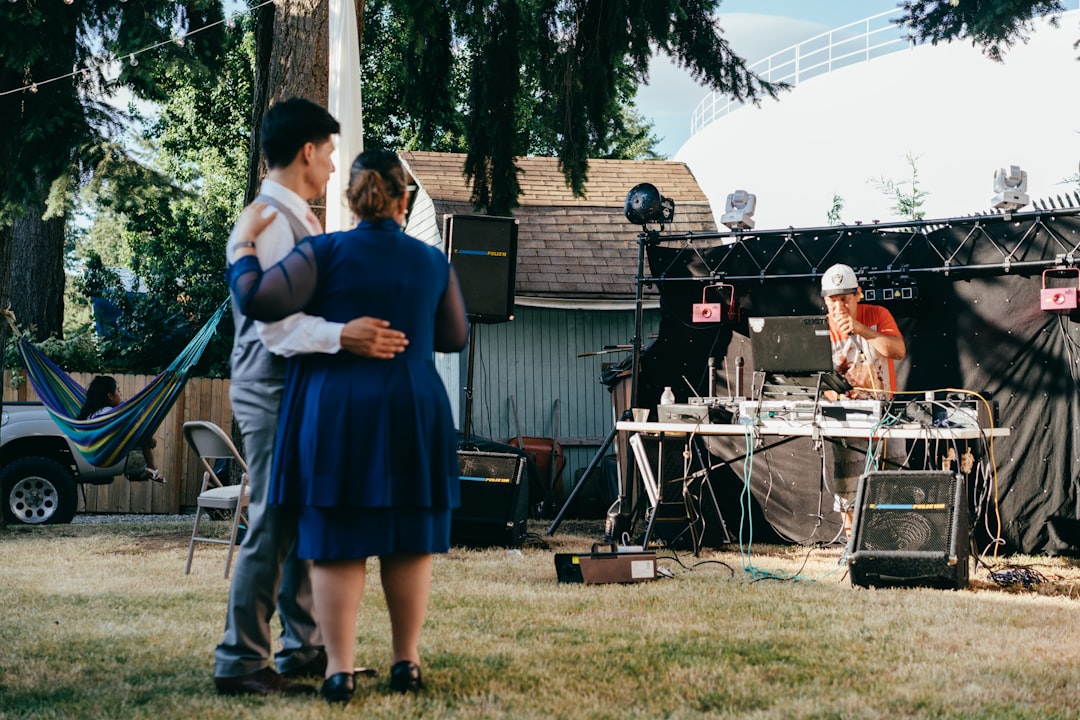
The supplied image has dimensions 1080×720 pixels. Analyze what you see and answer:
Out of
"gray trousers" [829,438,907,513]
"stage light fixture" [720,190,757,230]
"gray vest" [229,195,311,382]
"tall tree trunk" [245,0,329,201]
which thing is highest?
"tall tree trunk" [245,0,329,201]

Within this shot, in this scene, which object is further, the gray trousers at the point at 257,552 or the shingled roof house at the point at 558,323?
the shingled roof house at the point at 558,323

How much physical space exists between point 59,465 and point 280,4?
4.67m

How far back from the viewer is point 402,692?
2.97m

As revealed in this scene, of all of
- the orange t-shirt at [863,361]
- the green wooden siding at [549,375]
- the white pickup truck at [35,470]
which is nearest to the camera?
the orange t-shirt at [863,361]

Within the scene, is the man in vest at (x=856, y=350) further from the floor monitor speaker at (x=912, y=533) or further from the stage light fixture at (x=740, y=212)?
the stage light fixture at (x=740, y=212)

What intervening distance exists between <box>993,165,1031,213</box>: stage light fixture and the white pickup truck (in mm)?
7414

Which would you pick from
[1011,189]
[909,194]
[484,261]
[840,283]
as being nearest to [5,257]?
[484,261]

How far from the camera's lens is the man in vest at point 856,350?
6574mm

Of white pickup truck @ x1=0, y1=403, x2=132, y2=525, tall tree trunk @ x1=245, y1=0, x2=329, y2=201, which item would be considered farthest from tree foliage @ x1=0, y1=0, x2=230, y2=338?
white pickup truck @ x1=0, y1=403, x2=132, y2=525

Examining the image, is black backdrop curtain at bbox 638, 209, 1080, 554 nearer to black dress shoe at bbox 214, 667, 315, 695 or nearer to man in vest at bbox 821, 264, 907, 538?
man in vest at bbox 821, 264, 907, 538

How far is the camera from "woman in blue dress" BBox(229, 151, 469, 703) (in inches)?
109

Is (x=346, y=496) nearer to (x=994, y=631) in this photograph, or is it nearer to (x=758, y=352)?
(x=994, y=631)

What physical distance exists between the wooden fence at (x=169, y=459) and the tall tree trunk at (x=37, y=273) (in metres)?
1.68

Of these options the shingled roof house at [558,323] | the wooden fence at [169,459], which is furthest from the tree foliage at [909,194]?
the wooden fence at [169,459]
